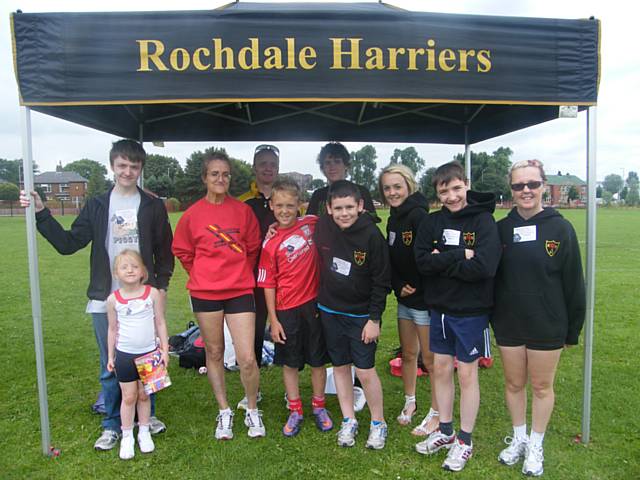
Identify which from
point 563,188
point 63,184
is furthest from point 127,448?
point 563,188

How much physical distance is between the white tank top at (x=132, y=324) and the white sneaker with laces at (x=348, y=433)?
1553mm

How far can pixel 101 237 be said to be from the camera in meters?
3.29

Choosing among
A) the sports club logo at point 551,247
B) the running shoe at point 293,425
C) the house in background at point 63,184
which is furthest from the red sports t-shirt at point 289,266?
the house in background at point 63,184

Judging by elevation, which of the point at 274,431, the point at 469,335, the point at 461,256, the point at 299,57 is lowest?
the point at 274,431

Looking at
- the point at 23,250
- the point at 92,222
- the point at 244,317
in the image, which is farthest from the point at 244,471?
the point at 23,250

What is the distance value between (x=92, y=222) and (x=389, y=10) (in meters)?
2.55

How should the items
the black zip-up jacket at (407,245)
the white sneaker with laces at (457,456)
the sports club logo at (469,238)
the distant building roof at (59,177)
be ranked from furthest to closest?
the distant building roof at (59,177), the black zip-up jacket at (407,245), the white sneaker with laces at (457,456), the sports club logo at (469,238)

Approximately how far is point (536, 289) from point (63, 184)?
102543mm

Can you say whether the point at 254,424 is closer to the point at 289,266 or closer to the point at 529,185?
the point at 289,266

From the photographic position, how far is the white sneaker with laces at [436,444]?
3180 mm

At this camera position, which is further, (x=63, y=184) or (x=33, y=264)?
(x=63, y=184)

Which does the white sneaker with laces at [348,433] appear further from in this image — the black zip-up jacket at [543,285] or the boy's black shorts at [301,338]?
the black zip-up jacket at [543,285]

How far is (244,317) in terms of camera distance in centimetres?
331

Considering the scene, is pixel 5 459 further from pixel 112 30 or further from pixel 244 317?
pixel 112 30
